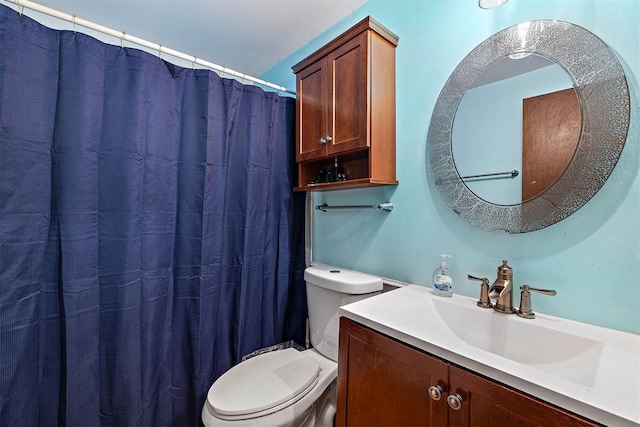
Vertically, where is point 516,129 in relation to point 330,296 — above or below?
above

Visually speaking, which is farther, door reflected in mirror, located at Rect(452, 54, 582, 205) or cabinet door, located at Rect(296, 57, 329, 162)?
cabinet door, located at Rect(296, 57, 329, 162)

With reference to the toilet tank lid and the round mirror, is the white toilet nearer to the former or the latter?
the toilet tank lid

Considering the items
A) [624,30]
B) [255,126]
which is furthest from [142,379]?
[624,30]

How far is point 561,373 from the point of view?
28.5 inches

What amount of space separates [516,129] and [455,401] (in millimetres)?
865

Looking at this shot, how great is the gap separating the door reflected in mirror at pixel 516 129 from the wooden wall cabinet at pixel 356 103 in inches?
12.3

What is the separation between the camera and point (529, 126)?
0.92m

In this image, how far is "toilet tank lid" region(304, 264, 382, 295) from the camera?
4.02 feet

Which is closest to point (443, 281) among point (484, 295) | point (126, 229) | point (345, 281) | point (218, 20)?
point (484, 295)

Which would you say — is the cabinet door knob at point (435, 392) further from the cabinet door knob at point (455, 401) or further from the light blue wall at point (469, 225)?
the light blue wall at point (469, 225)

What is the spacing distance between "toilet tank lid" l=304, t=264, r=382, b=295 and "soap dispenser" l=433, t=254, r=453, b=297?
0.27 metres

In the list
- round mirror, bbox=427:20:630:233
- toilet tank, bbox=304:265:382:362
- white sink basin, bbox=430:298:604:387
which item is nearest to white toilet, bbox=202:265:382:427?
toilet tank, bbox=304:265:382:362

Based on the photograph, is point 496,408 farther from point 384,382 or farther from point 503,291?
point 503,291

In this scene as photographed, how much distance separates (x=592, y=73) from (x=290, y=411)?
1.48m
